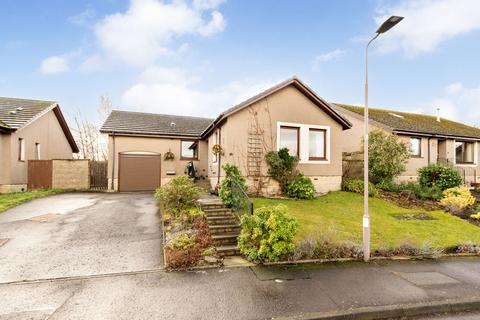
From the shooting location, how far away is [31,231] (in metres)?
8.02

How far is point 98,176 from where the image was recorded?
17.1m

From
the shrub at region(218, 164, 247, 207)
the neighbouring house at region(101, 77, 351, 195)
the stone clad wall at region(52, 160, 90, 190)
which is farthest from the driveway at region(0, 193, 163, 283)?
the neighbouring house at region(101, 77, 351, 195)

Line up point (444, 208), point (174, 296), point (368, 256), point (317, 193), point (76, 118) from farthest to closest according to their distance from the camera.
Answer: point (76, 118), point (317, 193), point (444, 208), point (368, 256), point (174, 296)

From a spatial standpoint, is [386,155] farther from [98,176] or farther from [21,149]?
[21,149]

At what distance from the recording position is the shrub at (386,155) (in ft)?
47.3

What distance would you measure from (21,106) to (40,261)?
57.4ft

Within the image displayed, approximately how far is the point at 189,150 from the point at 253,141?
809cm

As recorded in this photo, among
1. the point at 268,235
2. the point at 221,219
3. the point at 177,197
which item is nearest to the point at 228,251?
the point at 268,235

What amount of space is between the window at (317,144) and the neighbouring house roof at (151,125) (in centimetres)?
868

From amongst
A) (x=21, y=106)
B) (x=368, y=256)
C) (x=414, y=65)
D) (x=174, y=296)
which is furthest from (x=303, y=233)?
(x=21, y=106)

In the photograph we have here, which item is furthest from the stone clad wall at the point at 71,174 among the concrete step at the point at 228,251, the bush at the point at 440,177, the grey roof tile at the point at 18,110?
the bush at the point at 440,177

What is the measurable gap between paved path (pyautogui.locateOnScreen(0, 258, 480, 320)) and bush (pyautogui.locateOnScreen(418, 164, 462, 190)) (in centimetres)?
→ 1078

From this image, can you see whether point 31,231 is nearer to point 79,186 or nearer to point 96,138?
point 79,186

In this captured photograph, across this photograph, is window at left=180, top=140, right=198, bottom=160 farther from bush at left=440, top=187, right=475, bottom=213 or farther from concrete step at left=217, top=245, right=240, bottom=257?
bush at left=440, top=187, right=475, bottom=213
